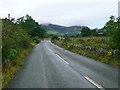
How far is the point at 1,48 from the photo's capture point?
19.0 metres

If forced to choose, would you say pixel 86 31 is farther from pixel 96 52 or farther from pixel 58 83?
pixel 58 83

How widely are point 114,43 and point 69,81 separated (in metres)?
10.8

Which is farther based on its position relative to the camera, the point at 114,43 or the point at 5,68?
the point at 114,43

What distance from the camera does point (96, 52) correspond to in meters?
31.0

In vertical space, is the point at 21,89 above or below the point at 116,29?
below

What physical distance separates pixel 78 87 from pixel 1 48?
7.91 meters

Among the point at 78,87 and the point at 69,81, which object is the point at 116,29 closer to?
the point at 69,81

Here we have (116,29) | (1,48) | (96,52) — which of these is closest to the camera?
(1,48)

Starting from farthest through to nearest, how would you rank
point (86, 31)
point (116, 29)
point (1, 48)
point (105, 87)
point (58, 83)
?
point (86, 31) → point (116, 29) → point (1, 48) → point (58, 83) → point (105, 87)

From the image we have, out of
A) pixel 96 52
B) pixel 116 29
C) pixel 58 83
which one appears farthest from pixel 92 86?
pixel 96 52

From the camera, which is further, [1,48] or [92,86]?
[1,48]

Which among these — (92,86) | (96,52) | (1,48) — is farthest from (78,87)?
(96,52)

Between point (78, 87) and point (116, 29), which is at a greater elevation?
point (116, 29)

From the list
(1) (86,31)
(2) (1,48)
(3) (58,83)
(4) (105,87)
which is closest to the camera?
(4) (105,87)
